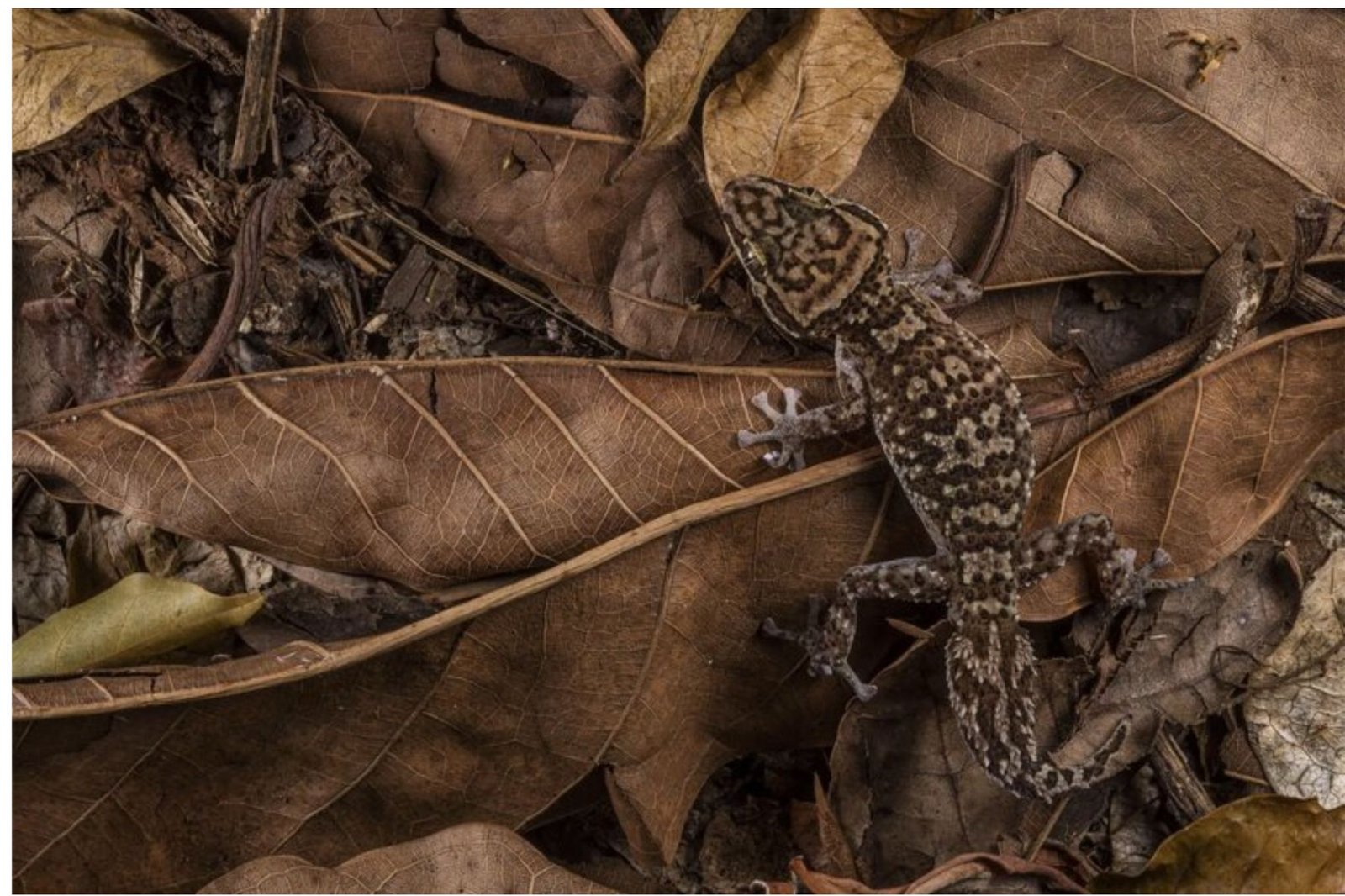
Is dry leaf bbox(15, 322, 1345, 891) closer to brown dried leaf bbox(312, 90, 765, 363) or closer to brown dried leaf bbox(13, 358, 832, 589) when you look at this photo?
brown dried leaf bbox(13, 358, 832, 589)

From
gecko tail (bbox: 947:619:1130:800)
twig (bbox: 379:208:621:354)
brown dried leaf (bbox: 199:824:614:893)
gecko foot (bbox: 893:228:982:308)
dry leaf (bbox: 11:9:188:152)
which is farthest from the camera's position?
twig (bbox: 379:208:621:354)

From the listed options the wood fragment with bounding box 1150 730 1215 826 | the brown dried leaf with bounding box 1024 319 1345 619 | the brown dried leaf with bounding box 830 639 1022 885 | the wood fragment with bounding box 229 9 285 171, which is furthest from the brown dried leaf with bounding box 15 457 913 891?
the wood fragment with bounding box 229 9 285 171

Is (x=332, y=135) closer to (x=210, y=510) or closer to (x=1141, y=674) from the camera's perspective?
(x=210, y=510)

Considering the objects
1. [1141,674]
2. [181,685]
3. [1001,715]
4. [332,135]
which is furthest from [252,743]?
[1141,674]

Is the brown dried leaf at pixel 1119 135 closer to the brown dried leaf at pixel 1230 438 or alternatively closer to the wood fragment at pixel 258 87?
the brown dried leaf at pixel 1230 438

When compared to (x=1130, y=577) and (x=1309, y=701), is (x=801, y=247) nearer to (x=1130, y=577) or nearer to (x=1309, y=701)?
(x=1130, y=577)

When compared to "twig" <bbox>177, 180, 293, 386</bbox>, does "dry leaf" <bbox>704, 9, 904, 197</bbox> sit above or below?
above

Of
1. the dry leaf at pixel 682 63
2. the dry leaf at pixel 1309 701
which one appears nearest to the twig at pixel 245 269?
the dry leaf at pixel 682 63
